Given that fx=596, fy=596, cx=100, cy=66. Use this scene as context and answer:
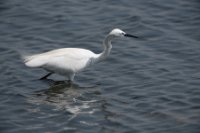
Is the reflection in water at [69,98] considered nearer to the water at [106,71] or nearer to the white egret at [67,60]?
the water at [106,71]

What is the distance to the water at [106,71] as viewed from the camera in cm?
1081

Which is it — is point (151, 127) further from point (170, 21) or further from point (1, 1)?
point (1, 1)

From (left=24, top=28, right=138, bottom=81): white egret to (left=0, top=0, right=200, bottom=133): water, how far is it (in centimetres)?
39

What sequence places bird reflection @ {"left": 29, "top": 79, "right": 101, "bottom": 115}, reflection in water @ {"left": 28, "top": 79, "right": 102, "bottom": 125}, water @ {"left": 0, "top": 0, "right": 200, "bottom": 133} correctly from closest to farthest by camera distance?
1. water @ {"left": 0, "top": 0, "right": 200, "bottom": 133}
2. reflection in water @ {"left": 28, "top": 79, "right": 102, "bottom": 125}
3. bird reflection @ {"left": 29, "top": 79, "right": 101, "bottom": 115}

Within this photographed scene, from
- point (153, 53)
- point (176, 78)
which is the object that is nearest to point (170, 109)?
point (176, 78)

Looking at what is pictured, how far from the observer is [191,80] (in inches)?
490

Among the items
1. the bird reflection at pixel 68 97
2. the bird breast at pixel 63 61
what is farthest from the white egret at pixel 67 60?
the bird reflection at pixel 68 97

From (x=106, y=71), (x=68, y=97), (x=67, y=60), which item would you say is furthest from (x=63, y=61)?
(x=106, y=71)

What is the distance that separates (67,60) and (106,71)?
47.3 inches

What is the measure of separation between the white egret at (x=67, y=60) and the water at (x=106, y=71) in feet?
1.29

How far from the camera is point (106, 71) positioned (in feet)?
43.9

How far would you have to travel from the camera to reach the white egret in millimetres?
12414

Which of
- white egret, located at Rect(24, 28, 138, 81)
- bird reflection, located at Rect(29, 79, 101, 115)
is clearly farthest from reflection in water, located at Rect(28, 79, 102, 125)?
white egret, located at Rect(24, 28, 138, 81)

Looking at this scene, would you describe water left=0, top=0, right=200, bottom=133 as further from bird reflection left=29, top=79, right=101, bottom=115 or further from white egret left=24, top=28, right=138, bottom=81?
white egret left=24, top=28, right=138, bottom=81
